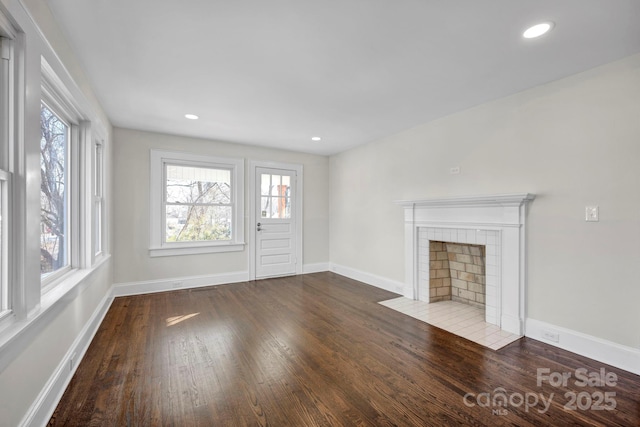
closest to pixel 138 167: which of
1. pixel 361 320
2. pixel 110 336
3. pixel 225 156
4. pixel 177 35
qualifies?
pixel 225 156

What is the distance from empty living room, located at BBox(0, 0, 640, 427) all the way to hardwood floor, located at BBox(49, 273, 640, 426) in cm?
2

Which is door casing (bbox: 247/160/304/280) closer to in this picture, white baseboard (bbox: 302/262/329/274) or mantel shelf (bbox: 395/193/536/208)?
white baseboard (bbox: 302/262/329/274)

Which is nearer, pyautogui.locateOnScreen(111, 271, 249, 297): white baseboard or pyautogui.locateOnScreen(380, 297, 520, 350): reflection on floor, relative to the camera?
pyautogui.locateOnScreen(380, 297, 520, 350): reflection on floor

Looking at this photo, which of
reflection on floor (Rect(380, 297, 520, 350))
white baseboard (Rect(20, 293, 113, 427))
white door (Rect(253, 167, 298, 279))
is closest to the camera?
white baseboard (Rect(20, 293, 113, 427))

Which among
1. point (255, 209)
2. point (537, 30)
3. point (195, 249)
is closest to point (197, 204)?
point (195, 249)

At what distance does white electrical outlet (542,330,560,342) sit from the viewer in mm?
2631

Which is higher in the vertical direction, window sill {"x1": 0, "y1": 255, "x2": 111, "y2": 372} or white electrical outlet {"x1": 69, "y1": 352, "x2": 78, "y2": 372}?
window sill {"x1": 0, "y1": 255, "x2": 111, "y2": 372}

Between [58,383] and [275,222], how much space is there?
375 cm

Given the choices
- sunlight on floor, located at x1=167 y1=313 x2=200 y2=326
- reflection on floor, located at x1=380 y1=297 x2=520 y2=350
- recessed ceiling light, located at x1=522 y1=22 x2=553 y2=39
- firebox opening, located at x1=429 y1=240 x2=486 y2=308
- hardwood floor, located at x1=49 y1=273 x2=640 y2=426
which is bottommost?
hardwood floor, located at x1=49 y1=273 x2=640 y2=426

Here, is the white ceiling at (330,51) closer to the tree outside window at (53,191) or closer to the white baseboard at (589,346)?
the tree outside window at (53,191)

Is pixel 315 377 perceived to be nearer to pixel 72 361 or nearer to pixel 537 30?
pixel 72 361

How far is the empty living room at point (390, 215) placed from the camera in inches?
67.5

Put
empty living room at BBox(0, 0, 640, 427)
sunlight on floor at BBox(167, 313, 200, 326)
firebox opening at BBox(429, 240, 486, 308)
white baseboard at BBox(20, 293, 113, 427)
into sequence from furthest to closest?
firebox opening at BBox(429, 240, 486, 308), sunlight on floor at BBox(167, 313, 200, 326), empty living room at BBox(0, 0, 640, 427), white baseboard at BBox(20, 293, 113, 427)

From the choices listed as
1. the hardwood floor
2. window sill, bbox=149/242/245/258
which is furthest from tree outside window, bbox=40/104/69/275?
window sill, bbox=149/242/245/258
